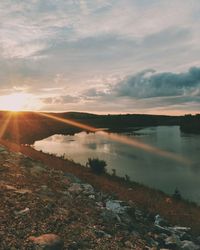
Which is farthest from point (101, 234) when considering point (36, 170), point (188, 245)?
point (36, 170)

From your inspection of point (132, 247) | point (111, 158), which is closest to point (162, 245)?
point (132, 247)

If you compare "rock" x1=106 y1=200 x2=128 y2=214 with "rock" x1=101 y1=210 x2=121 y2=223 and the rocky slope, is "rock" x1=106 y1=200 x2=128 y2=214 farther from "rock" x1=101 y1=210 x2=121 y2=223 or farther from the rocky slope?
"rock" x1=101 y1=210 x2=121 y2=223

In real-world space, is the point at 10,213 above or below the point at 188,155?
above

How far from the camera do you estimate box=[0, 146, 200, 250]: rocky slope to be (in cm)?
1087

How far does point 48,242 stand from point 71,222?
209 cm

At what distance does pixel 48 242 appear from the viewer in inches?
408

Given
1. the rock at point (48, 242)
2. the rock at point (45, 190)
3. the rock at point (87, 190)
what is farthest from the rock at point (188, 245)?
the rock at point (45, 190)

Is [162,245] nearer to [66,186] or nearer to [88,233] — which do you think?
[88,233]

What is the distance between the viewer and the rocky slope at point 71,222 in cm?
1087

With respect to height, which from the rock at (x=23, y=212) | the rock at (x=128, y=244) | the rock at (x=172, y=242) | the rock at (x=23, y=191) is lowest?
the rock at (x=172, y=242)

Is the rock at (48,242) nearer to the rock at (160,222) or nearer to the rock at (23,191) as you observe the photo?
the rock at (23,191)

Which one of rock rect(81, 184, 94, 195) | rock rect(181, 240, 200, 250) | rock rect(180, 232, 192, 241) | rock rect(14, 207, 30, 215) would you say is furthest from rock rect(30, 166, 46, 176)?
rock rect(181, 240, 200, 250)

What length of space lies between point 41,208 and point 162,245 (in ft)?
15.0

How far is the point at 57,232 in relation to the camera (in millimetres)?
11422
